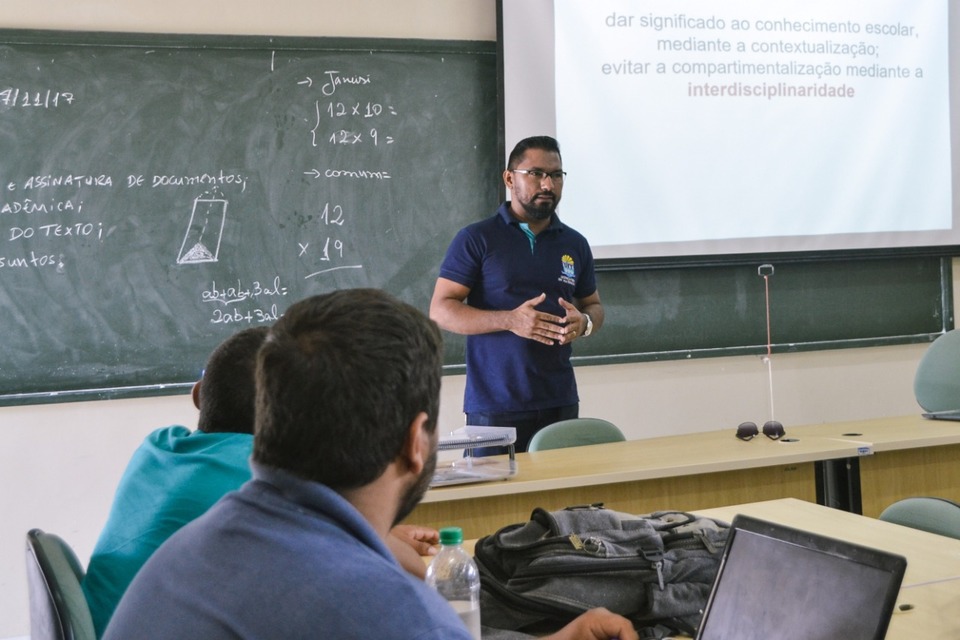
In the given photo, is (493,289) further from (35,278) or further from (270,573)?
(270,573)

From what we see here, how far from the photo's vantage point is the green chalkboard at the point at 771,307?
4699 millimetres

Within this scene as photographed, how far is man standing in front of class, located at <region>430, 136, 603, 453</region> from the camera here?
362 centimetres

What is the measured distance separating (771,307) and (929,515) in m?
2.61

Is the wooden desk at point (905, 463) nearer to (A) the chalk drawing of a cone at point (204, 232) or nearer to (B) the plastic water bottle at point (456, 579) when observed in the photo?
(B) the plastic water bottle at point (456, 579)

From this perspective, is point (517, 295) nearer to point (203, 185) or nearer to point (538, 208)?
point (538, 208)

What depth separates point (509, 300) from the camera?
367cm

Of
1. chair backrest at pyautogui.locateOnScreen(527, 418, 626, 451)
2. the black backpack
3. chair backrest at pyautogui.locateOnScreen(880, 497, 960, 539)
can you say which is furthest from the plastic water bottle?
chair backrest at pyautogui.locateOnScreen(527, 418, 626, 451)

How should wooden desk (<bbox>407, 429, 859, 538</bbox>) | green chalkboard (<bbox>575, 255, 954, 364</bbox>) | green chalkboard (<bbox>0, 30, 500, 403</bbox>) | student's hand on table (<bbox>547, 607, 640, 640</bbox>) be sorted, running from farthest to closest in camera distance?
1. green chalkboard (<bbox>575, 255, 954, 364</bbox>)
2. green chalkboard (<bbox>0, 30, 500, 403</bbox>)
3. wooden desk (<bbox>407, 429, 859, 538</bbox>)
4. student's hand on table (<bbox>547, 607, 640, 640</bbox>)

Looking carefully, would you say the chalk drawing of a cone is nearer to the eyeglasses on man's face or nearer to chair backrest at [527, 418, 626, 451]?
the eyeglasses on man's face

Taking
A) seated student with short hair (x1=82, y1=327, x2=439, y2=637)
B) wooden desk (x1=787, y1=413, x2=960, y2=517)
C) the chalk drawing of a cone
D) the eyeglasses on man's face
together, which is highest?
the eyeglasses on man's face

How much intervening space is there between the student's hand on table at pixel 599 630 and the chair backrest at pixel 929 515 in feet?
3.77

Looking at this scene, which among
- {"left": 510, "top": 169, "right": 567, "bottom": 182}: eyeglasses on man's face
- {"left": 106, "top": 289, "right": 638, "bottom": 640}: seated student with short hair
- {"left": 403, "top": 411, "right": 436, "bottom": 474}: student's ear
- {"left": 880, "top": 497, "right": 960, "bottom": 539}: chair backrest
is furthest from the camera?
{"left": 510, "top": 169, "right": 567, "bottom": 182}: eyeglasses on man's face

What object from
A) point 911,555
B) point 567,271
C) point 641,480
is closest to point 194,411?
point 567,271

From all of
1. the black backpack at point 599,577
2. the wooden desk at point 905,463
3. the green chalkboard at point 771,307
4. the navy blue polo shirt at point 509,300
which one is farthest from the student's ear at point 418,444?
the green chalkboard at point 771,307
